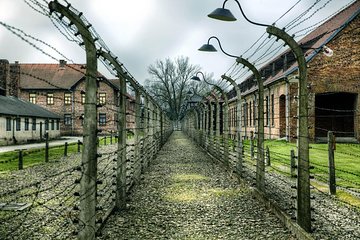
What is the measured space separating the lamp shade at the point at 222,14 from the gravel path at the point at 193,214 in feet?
11.0

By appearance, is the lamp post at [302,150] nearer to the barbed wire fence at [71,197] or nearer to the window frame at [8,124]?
the barbed wire fence at [71,197]

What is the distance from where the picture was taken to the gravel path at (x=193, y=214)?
18.1 feet

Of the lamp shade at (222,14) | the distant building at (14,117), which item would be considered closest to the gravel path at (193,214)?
the lamp shade at (222,14)

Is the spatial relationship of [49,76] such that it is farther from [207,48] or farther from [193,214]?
[193,214]

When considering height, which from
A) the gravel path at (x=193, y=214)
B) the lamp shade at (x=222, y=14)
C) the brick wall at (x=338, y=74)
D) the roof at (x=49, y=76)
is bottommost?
the gravel path at (x=193, y=214)

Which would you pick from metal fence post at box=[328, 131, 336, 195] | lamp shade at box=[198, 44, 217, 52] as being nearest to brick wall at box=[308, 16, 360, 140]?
lamp shade at box=[198, 44, 217, 52]

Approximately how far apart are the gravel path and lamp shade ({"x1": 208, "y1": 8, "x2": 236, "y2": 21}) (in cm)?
336

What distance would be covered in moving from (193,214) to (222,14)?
3.43 meters

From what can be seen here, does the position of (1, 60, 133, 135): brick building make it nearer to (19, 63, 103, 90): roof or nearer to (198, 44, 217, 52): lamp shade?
(19, 63, 103, 90): roof

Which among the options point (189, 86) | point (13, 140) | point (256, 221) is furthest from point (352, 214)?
point (189, 86)

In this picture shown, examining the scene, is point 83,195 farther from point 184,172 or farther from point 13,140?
point 13,140

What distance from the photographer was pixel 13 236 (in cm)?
538

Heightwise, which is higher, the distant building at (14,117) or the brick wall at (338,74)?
the brick wall at (338,74)

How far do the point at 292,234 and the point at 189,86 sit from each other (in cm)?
7127
